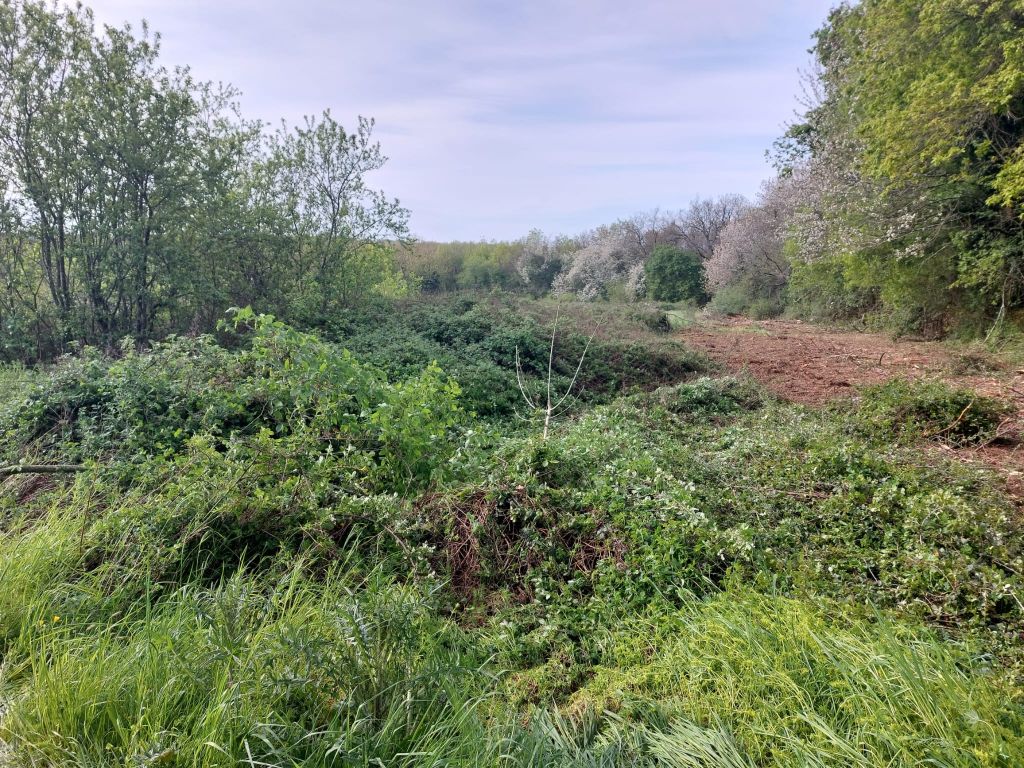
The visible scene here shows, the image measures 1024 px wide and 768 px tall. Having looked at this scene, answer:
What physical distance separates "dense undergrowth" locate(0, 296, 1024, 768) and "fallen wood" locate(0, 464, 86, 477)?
11 cm

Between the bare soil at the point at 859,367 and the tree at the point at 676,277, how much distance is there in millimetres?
11871

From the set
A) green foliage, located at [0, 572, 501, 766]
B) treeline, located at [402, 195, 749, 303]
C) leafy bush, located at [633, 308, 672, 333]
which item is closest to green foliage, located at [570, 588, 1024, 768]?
green foliage, located at [0, 572, 501, 766]

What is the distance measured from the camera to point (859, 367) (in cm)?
991

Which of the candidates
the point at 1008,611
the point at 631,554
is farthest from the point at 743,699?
the point at 1008,611

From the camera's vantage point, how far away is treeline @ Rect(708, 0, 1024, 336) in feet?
30.0

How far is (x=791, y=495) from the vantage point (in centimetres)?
380

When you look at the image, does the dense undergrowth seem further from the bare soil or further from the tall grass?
the bare soil

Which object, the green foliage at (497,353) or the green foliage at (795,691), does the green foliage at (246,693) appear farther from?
the green foliage at (497,353)

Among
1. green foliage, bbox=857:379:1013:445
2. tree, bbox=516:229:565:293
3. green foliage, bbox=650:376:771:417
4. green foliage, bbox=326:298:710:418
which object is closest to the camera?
green foliage, bbox=857:379:1013:445

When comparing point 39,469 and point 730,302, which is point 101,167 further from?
point 730,302

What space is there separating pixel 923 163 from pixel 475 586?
12.3 m

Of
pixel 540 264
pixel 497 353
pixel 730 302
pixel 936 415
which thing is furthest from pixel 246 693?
pixel 540 264

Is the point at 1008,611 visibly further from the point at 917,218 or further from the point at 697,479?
the point at 917,218

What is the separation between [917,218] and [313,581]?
13378 millimetres
